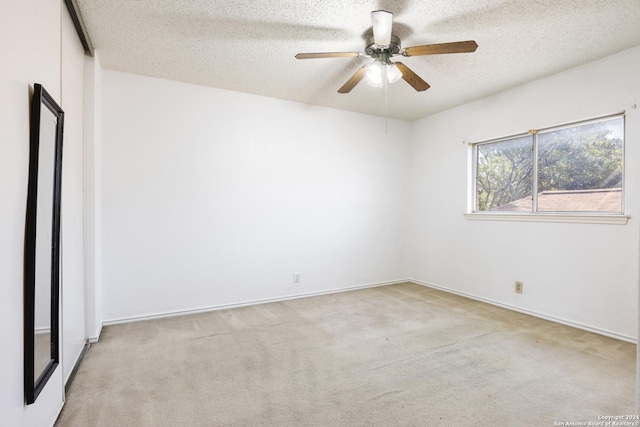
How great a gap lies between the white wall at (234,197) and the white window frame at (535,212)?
1141 mm

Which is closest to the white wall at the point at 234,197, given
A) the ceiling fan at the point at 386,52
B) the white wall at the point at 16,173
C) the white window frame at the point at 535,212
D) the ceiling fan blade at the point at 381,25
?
the white window frame at the point at 535,212

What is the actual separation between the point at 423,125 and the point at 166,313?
171 inches

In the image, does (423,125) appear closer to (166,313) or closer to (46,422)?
(166,313)

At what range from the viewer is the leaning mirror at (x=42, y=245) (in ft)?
4.59

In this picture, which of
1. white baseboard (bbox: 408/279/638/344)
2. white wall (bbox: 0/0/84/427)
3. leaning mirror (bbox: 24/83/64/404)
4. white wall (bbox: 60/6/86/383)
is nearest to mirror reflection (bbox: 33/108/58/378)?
leaning mirror (bbox: 24/83/64/404)

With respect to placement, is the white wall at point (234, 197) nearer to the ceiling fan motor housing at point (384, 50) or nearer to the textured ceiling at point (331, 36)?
the textured ceiling at point (331, 36)

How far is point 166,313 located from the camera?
11.6ft

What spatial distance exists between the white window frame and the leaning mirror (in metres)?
4.18

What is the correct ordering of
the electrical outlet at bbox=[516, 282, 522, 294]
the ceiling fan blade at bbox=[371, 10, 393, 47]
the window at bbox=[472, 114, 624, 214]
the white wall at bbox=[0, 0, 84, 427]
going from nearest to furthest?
1. the white wall at bbox=[0, 0, 84, 427]
2. the ceiling fan blade at bbox=[371, 10, 393, 47]
3. the window at bbox=[472, 114, 624, 214]
4. the electrical outlet at bbox=[516, 282, 522, 294]

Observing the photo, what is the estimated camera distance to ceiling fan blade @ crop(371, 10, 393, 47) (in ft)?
6.86

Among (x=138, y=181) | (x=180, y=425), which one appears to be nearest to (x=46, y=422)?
(x=180, y=425)

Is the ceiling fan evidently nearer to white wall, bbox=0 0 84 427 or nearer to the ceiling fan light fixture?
the ceiling fan light fixture

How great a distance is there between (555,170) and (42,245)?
4365mm

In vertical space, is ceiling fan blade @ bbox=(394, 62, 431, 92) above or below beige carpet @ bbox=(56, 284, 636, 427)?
above
